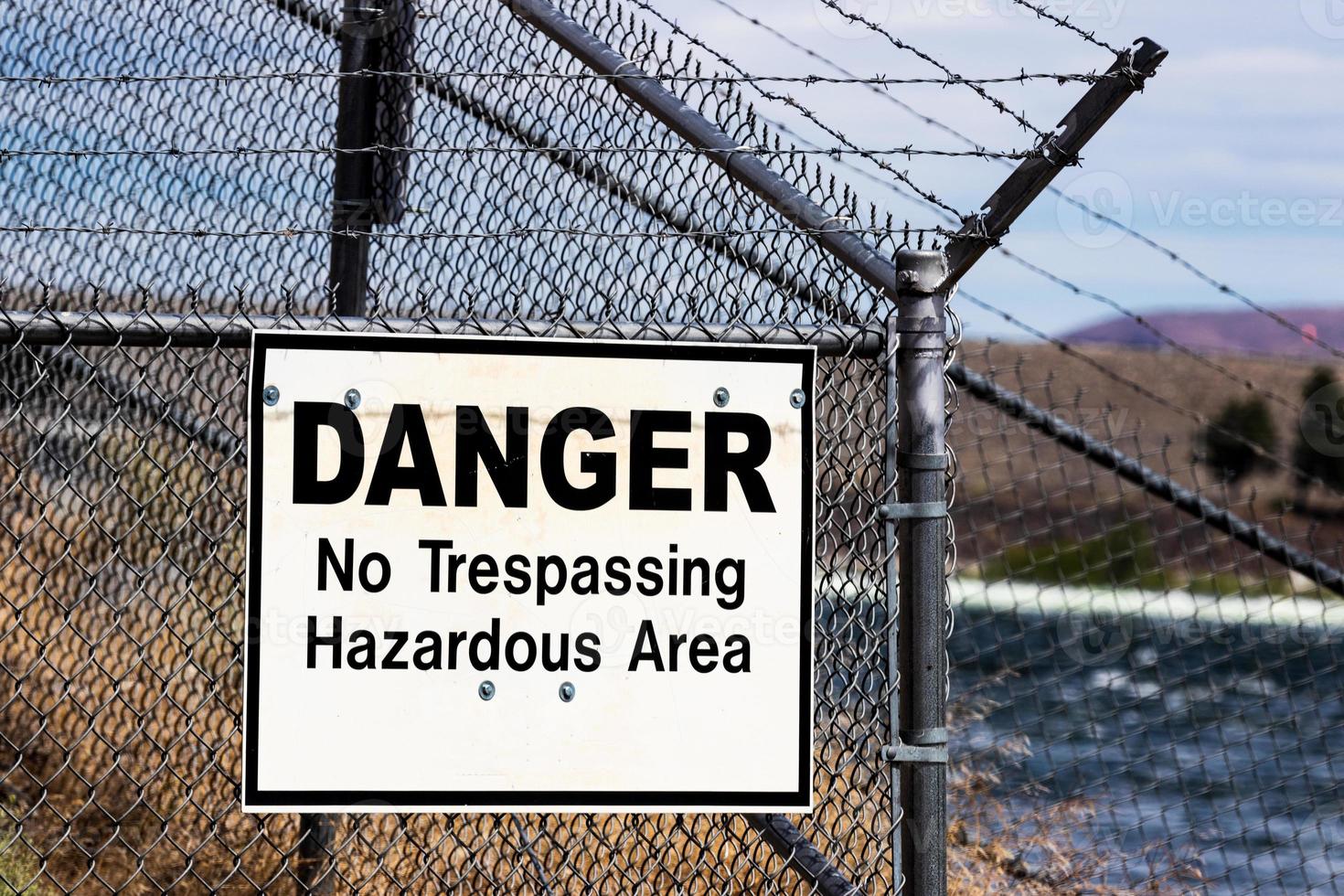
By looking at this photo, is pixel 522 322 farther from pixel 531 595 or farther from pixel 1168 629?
pixel 1168 629

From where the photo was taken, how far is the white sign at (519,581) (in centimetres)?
255

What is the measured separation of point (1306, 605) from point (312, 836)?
150 ft

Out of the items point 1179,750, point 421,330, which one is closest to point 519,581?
point 421,330

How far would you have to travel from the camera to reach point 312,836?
4.11 metres

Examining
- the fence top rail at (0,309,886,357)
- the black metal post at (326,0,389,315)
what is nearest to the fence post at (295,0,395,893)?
the black metal post at (326,0,389,315)

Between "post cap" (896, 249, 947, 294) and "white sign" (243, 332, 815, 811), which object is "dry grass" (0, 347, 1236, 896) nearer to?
"white sign" (243, 332, 815, 811)

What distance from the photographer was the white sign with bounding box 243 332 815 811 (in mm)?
2551

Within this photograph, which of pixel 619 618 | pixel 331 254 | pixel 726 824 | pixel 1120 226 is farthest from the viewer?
pixel 331 254

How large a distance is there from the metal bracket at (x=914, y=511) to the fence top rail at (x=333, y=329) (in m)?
0.34

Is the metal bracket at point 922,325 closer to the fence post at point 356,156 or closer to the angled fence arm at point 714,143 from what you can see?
the angled fence arm at point 714,143

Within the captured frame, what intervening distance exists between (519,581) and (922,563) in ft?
2.70

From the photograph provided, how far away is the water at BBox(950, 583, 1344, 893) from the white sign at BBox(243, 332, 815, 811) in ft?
5.56

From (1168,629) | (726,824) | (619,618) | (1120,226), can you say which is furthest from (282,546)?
(1168,629)

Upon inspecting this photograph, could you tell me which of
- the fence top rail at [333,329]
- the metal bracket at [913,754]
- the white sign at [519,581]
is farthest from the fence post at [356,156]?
the metal bracket at [913,754]
